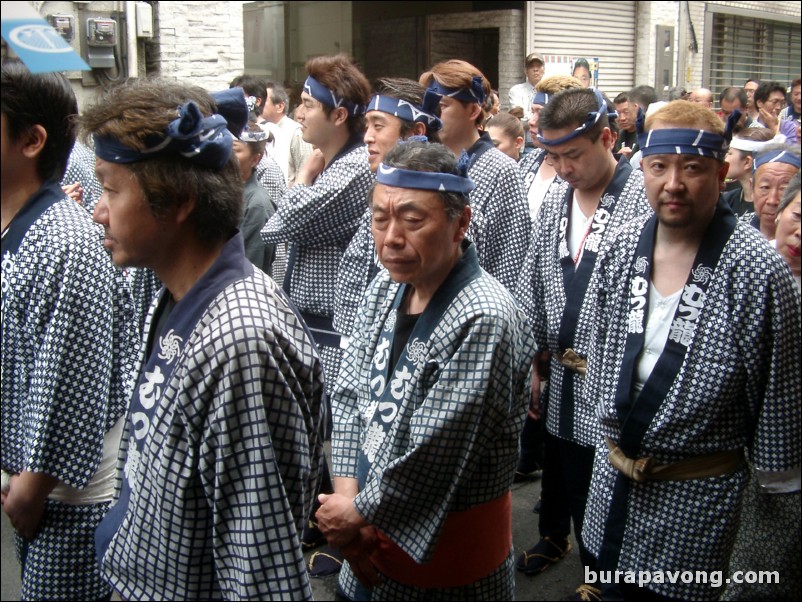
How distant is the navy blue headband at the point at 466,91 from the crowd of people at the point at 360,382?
1.35 metres

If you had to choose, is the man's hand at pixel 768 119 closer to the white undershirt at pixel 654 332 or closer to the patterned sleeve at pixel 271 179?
the patterned sleeve at pixel 271 179

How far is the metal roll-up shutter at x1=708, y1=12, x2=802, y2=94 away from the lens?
15.9m

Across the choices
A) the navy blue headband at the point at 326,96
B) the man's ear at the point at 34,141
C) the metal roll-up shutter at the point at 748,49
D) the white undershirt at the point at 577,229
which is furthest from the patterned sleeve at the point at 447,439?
the metal roll-up shutter at the point at 748,49

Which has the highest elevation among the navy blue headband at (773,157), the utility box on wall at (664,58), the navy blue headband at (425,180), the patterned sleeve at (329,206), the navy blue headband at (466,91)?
the utility box on wall at (664,58)

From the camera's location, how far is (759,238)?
8.41 ft

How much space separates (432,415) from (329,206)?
5.79 feet

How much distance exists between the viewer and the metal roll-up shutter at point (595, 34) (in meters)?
12.7

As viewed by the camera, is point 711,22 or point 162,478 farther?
point 711,22

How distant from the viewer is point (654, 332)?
2.69 metres

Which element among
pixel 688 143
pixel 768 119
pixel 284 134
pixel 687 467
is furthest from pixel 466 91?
pixel 768 119

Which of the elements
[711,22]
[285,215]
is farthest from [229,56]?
[711,22]

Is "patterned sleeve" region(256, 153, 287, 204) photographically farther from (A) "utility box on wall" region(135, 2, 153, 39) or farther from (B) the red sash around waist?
(A) "utility box on wall" region(135, 2, 153, 39)

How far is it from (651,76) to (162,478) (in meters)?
14.4

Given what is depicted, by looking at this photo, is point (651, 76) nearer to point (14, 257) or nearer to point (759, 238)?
point (759, 238)
